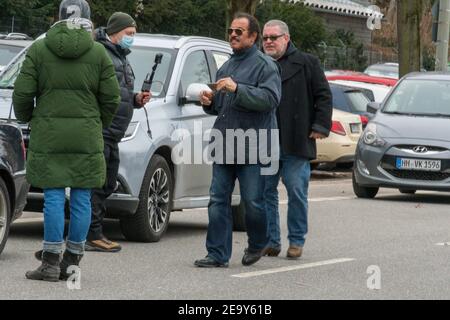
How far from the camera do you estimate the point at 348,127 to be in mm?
22531

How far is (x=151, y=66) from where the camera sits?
41.2 ft

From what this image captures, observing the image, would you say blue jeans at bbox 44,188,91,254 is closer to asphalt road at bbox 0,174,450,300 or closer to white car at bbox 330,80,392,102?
asphalt road at bbox 0,174,450,300

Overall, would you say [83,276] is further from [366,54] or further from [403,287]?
[366,54]

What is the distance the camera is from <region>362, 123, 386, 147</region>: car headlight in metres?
17.8

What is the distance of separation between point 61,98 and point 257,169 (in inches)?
74.0

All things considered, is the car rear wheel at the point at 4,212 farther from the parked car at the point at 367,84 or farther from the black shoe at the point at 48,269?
the parked car at the point at 367,84

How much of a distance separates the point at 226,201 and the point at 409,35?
754 inches

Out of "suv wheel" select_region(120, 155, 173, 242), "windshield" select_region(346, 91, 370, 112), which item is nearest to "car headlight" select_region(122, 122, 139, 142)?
"suv wheel" select_region(120, 155, 173, 242)

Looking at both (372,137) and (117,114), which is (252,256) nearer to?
(117,114)

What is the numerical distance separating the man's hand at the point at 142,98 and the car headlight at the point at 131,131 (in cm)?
56

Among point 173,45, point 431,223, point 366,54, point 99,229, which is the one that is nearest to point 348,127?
point 431,223

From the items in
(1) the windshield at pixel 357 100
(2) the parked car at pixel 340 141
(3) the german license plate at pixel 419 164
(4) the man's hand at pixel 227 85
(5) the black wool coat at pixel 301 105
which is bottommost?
(2) the parked car at pixel 340 141

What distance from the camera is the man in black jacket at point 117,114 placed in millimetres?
11016

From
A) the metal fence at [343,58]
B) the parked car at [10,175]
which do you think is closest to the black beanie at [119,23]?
the parked car at [10,175]
